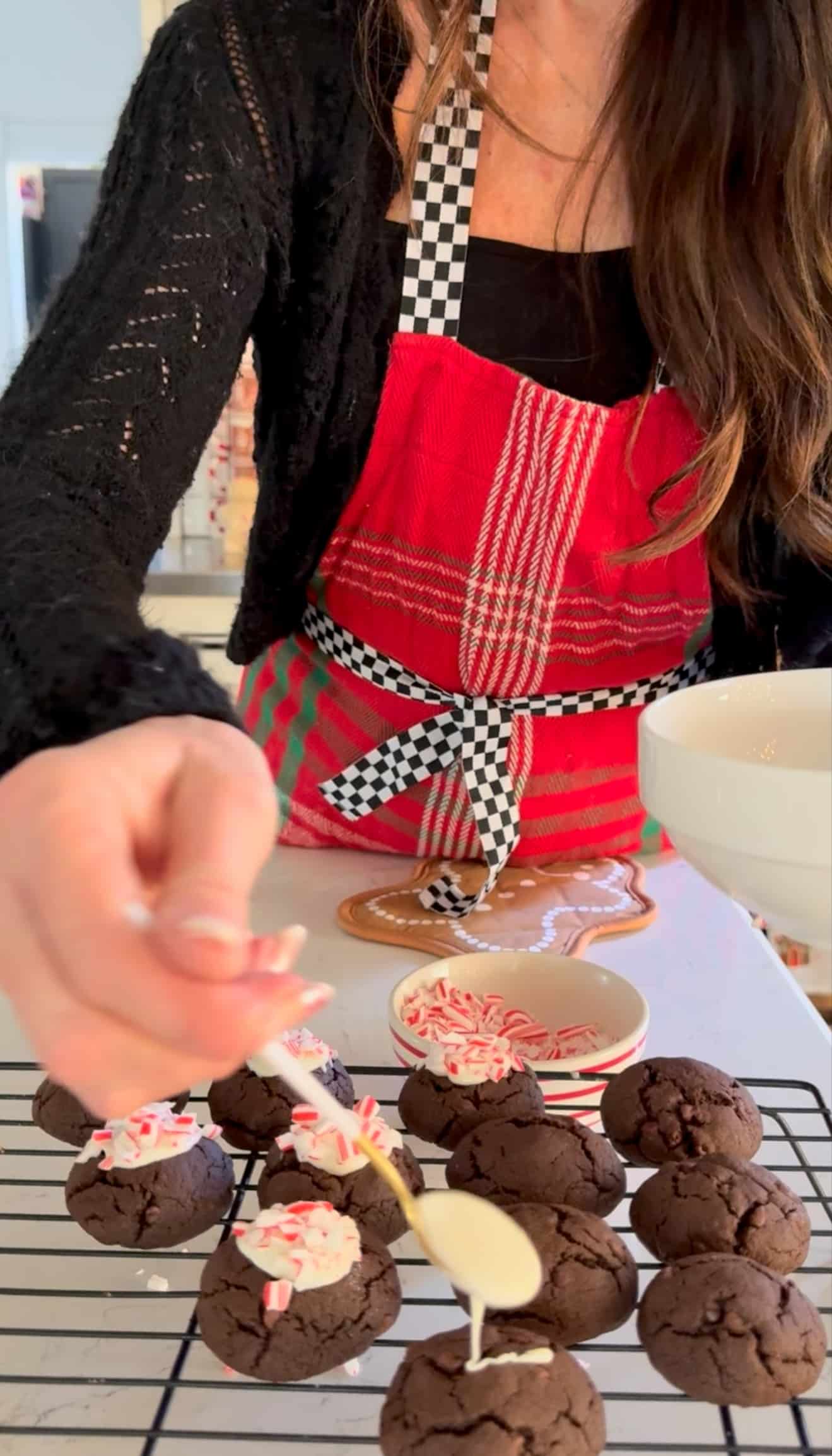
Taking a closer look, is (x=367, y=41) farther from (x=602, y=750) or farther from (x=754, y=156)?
(x=602, y=750)

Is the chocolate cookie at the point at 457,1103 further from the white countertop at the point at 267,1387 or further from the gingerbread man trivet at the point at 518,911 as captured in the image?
Result: the gingerbread man trivet at the point at 518,911

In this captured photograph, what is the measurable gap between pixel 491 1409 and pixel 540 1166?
130 millimetres

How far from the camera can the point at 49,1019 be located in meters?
0.32

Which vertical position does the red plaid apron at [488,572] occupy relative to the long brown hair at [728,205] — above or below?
below

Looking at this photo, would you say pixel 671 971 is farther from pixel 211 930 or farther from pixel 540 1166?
pixel 211 930

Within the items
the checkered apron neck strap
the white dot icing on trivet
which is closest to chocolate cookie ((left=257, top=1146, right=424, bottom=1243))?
the white dot icing on trivet

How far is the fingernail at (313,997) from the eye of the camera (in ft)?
1.00

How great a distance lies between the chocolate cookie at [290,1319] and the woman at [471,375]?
284 mm

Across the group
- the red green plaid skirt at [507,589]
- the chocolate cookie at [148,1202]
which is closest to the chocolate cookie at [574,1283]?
the chocolate cookie at [148,1202]

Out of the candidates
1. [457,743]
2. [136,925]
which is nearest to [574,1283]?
[136,925]

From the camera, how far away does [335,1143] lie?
555 millimetres

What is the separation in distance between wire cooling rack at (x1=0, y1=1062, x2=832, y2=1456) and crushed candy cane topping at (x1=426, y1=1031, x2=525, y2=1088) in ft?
0.27

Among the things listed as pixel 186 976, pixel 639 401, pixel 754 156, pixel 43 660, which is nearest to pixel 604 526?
pixel 639 401

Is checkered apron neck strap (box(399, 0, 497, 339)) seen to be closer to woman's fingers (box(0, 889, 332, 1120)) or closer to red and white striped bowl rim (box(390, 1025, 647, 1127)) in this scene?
red and white striped bowl rim (box(390, 1025, 647, 1127))
